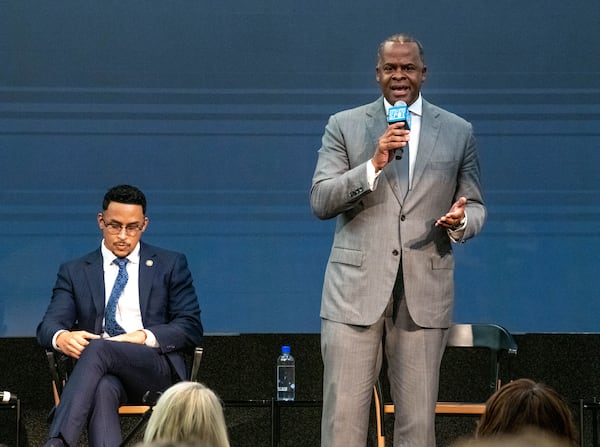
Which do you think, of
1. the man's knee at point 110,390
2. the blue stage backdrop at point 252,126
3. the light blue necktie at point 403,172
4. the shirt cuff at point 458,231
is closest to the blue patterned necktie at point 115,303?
the man's knee at point 110,390

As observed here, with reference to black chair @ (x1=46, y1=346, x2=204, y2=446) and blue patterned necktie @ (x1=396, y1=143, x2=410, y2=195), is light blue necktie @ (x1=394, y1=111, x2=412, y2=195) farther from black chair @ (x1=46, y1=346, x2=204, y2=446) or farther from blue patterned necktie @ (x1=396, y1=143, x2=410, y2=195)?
black chair @ (x1=46, y1=346, x2=204, y2=446)

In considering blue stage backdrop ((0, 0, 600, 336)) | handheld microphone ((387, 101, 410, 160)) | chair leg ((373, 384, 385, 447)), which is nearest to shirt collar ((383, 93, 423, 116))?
handheld microphone ((387, 101, 410, 160))

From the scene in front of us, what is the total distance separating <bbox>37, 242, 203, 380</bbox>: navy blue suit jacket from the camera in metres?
4.71

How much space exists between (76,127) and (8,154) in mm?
357

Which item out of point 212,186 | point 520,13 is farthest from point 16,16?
point 520,13

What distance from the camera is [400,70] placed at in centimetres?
365

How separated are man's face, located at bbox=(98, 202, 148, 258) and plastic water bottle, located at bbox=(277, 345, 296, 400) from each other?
1065 mm

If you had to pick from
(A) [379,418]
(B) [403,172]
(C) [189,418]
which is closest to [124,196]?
(A) [379,418]

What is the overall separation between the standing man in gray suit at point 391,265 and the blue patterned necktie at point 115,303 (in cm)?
135

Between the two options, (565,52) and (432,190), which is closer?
(432,190)

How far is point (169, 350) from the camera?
466cm

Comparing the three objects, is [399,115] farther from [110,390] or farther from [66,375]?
[66,375]

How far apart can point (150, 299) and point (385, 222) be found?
151cm

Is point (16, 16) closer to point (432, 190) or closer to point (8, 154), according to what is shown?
point (8, 154)
